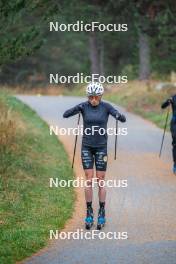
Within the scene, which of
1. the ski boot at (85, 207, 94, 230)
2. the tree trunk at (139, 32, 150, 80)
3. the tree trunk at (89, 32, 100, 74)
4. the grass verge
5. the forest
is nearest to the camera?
the grass verge

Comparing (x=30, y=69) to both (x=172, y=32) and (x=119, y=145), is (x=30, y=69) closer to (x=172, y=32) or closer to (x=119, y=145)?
(x=172, y=32)

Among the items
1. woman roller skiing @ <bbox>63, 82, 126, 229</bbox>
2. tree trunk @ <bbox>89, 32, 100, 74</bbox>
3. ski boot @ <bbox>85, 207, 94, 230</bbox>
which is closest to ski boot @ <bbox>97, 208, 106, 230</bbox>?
woman roller skiing @ <bbox>63, 82, 126, 229</bbox>

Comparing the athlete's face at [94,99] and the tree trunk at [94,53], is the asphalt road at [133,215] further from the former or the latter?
the tree trunk at [94,53]

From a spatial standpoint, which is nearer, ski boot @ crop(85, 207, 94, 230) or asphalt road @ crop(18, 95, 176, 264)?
asphalt road @ crop(18, 95, 176, 264)

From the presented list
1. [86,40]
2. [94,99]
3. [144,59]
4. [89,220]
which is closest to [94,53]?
[144,59]

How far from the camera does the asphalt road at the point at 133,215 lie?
938cm

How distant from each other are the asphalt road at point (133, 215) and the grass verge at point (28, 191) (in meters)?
0.24

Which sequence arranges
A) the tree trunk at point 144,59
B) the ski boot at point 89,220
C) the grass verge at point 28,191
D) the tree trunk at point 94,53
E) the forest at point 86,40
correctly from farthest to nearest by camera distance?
1. the tree trunk at point 94,53
2. the tree trunk at point 144,59
3. the forest at point 86,40
4. the ski boot at point 89,220
5. the grass verge at point 28,191

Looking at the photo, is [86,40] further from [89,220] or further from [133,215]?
[89,220]

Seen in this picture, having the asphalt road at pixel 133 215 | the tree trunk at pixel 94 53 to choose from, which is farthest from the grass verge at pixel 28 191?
the tree trunk at pixel 94 53

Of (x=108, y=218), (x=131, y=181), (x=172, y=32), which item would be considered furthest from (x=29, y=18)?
(x=108, y=218)

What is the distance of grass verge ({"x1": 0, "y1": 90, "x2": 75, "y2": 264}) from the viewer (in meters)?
10.2

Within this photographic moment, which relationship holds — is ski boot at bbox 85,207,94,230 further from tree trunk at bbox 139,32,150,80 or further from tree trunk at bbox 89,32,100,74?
tree trunk at bbox 89,32,100,74

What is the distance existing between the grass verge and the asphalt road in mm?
242
